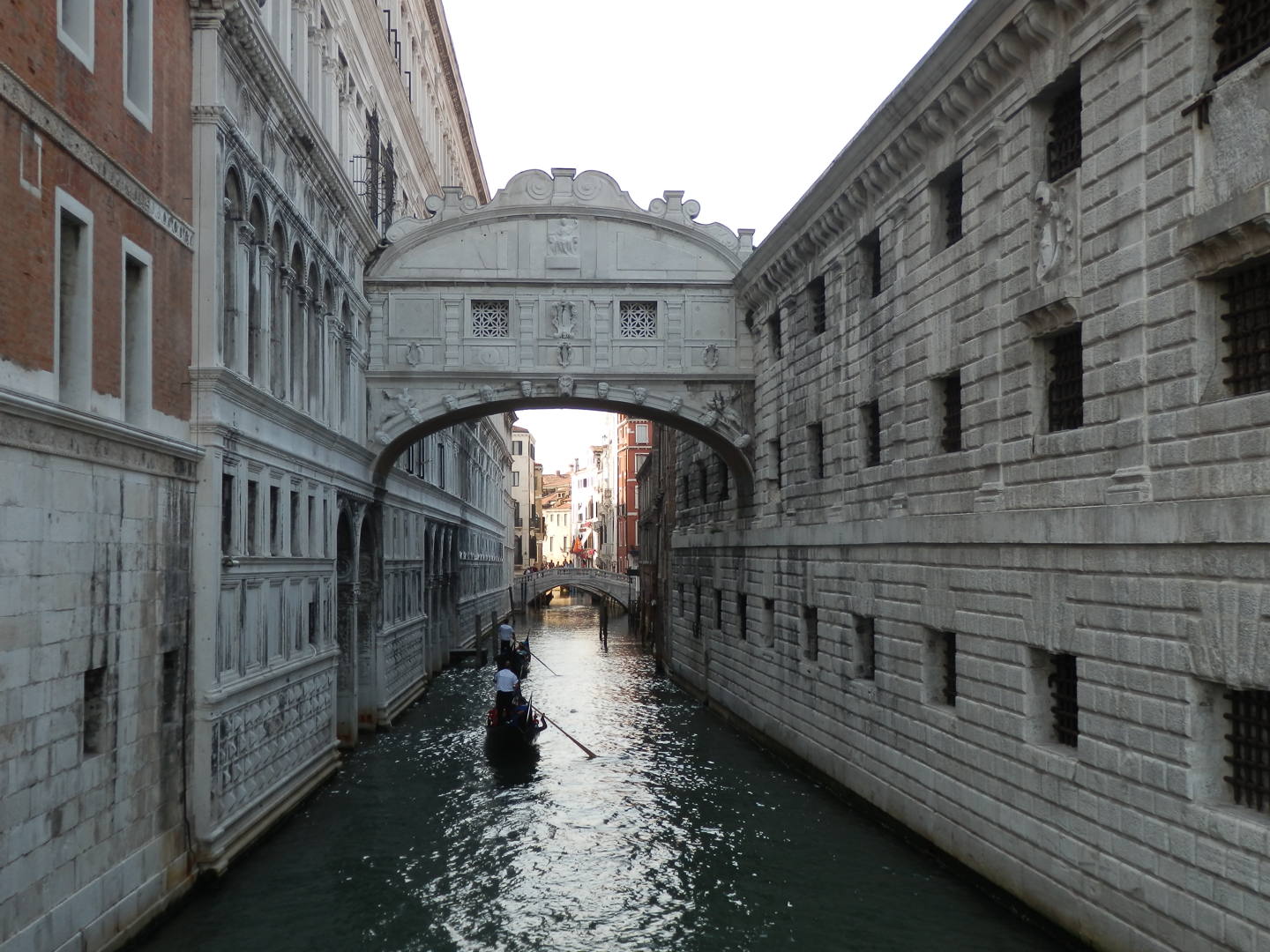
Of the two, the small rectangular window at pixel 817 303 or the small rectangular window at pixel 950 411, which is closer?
the small rectangular window at pixel 950 411

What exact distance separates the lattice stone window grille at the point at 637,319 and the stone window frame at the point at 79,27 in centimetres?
1304

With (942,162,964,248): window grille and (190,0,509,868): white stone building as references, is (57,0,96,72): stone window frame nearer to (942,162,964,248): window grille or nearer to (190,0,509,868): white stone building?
(190,0,509,868): white stone building

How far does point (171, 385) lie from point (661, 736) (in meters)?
13.0

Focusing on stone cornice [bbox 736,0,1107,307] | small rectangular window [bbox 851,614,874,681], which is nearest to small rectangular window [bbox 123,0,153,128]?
stone cornice [bbox 736,0,1107,307]

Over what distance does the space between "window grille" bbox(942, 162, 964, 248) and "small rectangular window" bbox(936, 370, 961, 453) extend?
1.53 meters

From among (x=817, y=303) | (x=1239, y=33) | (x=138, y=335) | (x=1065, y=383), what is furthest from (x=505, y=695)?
(x=1239, y=33)

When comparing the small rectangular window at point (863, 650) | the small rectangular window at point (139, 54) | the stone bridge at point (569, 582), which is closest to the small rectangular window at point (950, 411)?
the small rectangular window at point (863, 650)

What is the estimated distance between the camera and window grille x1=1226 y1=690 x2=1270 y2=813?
8125 millimetres

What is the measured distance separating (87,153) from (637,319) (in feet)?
43.9

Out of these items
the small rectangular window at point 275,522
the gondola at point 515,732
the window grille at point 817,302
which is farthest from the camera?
the gondola at point 515,732

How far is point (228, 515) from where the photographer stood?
1300cm

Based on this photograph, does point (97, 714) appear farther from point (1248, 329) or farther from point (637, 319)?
point (637, 319)

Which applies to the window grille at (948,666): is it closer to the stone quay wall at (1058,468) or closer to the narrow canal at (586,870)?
the stone quay wall at (1058,468)

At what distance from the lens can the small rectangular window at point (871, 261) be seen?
640 inches
